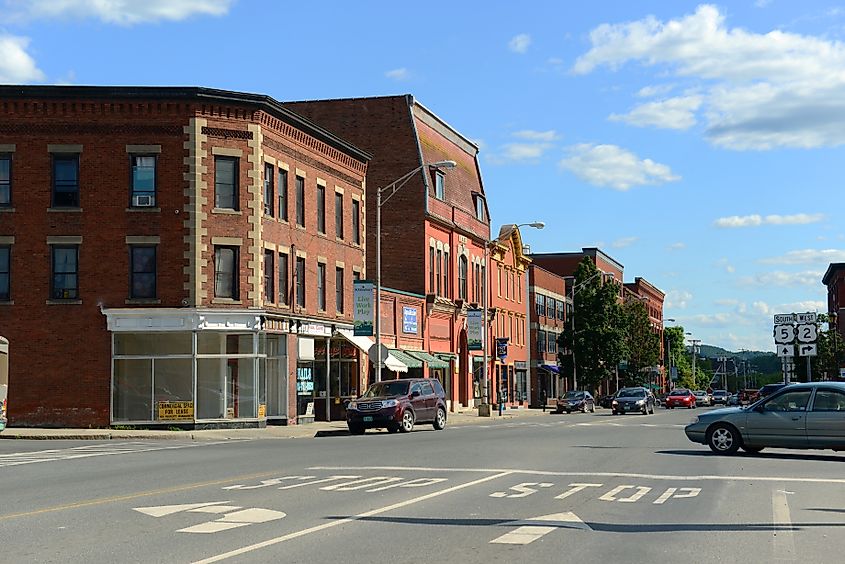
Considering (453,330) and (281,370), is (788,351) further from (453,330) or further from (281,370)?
(453,330)

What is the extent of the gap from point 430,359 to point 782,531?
4547cm

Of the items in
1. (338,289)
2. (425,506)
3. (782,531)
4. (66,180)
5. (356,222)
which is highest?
(356,222)

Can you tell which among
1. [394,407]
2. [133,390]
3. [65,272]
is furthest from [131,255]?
[394,407]

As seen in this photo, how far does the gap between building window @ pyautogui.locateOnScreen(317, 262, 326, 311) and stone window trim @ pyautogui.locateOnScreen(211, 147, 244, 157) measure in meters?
7.69

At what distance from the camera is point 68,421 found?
37125mm

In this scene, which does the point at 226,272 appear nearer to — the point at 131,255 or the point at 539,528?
the point at 131,255

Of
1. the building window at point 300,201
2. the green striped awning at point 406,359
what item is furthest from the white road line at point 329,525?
the green striped awning at point 406,359

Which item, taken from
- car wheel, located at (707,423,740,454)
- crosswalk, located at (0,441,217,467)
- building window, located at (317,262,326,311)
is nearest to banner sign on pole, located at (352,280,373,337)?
building window, located at (317,262,326,311)

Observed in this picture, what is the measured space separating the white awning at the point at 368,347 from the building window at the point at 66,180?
12811 millimetres

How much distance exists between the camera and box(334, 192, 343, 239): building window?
47594mm

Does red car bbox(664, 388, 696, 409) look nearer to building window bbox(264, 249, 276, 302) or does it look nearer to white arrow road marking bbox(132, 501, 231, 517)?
building window bbox(264, 249, 276, 302)

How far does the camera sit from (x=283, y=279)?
42.0 m

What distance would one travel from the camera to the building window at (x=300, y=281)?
4316cm

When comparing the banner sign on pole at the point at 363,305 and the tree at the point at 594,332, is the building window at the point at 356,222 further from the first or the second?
the tree at the point at 594,332
